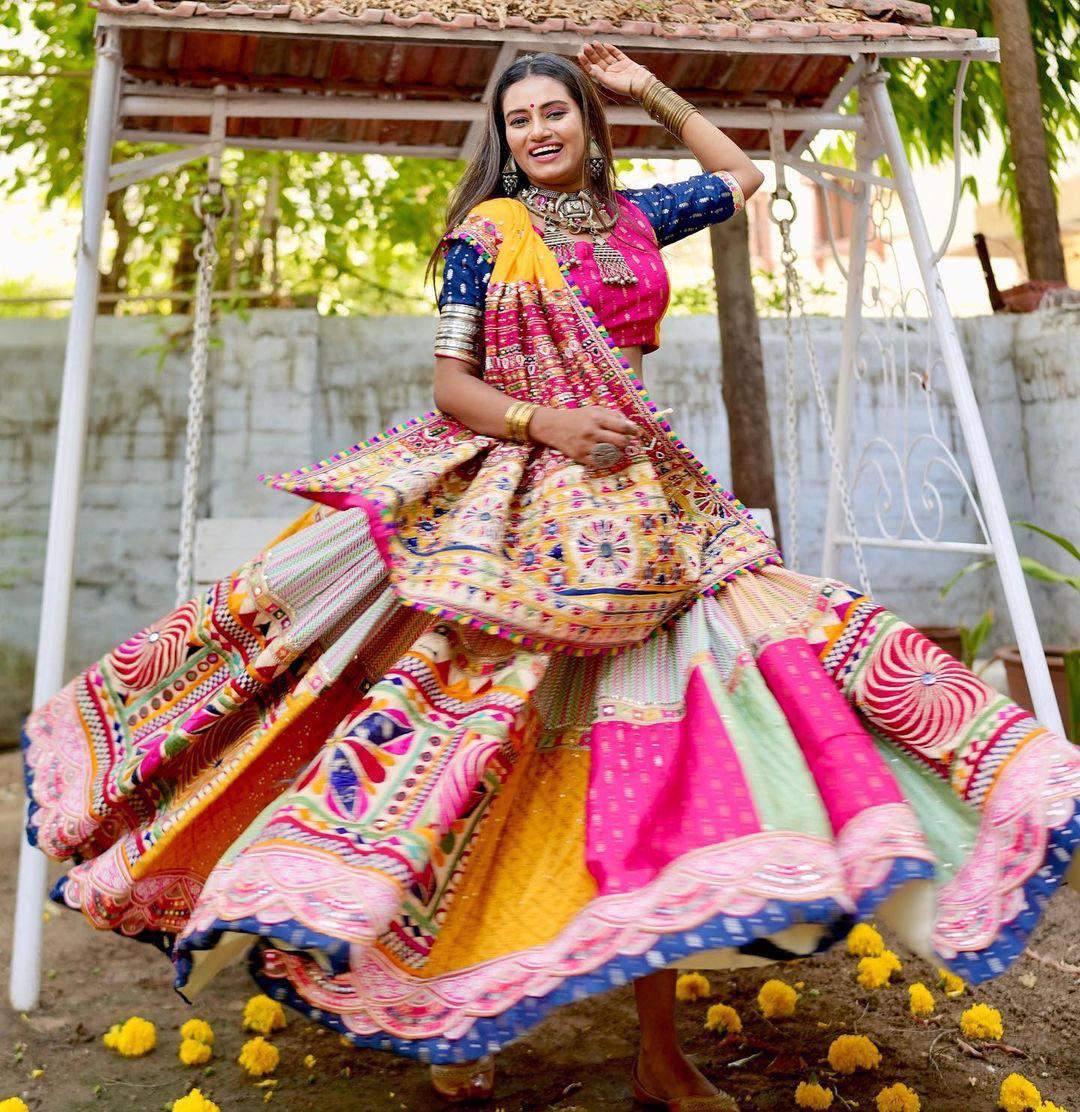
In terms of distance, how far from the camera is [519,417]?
2328mm

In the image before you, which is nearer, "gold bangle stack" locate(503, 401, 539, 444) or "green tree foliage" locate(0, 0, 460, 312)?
"gold bangle stack" locate(503, 401, 539, 444)

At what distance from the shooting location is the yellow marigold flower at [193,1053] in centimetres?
267

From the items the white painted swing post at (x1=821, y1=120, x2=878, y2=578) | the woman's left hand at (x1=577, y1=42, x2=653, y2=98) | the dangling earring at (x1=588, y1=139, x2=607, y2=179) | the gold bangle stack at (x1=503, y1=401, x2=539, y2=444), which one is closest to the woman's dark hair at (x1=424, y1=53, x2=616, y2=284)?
the dangling earring at (x1=588, y1=139, x2=607, y2=179)

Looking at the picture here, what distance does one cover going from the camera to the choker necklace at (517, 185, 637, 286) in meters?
2.46

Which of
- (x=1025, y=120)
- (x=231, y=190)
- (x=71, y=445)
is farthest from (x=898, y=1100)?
(x=231, y=190)

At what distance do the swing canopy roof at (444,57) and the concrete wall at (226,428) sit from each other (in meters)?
1.96

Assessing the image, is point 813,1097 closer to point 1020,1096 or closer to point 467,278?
point 1020,1096

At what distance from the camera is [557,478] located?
2281 mm

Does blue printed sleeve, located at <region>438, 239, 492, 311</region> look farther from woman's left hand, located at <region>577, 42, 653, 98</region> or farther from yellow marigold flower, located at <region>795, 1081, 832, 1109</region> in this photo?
yellow marigold flower, located at <region>795, 1081, 832, 1109</region>

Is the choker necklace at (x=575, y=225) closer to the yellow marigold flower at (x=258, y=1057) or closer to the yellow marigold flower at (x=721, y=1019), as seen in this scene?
the yellow marigold flower at (x=721, y=1019)

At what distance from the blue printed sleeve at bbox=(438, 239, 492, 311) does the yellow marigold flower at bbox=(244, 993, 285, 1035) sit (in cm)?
170

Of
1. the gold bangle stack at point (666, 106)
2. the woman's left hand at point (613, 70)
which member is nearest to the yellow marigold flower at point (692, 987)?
the gold bangle stack at point (666, 106)

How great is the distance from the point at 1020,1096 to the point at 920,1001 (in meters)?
0.53

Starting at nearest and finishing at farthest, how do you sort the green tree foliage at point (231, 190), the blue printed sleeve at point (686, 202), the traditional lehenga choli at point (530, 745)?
the traditional lehenga choli at point (530, 745) → the blue printed sleeve at point (686, 202) → the green tree foliage at point (231, 190)
